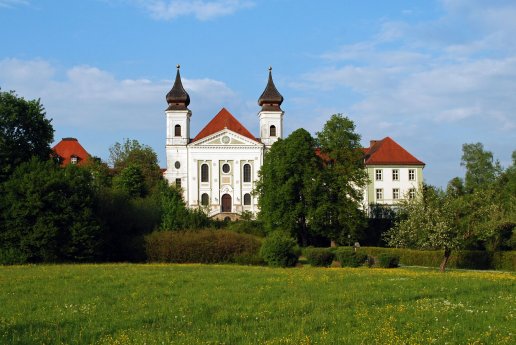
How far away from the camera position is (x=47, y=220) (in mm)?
35406

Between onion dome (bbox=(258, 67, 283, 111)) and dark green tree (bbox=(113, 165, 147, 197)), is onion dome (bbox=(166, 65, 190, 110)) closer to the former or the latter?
onion dome (bbox=(258, 67, 283, 111))

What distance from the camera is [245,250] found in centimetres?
3762

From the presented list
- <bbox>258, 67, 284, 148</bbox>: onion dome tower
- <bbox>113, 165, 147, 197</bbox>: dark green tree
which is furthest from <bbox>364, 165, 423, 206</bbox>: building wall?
<bbox>113, 165, 147, 197</bbox>: dark green tree

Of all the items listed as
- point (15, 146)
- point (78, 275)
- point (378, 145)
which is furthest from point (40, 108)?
point (378, 145)

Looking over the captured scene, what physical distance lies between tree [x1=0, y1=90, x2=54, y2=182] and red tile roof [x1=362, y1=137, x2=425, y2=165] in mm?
47515

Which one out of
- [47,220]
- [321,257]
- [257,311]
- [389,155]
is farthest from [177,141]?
[257,311]

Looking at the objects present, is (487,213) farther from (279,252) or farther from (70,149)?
(70,149)

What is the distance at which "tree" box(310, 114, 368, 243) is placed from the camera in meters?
54.5

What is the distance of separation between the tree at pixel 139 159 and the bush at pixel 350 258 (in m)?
51.4

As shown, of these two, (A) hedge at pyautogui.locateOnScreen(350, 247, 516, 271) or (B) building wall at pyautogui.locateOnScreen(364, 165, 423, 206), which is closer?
(A) hedge at pyautogui.locateOnScreen(350, 247, 516, 271)

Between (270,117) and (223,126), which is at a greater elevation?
(270,117)

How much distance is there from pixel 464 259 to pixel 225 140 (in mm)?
47194

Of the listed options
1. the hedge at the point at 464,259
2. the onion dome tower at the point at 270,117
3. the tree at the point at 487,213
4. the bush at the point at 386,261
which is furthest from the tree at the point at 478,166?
the bush at the point at 386,261

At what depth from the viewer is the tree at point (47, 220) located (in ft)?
115
